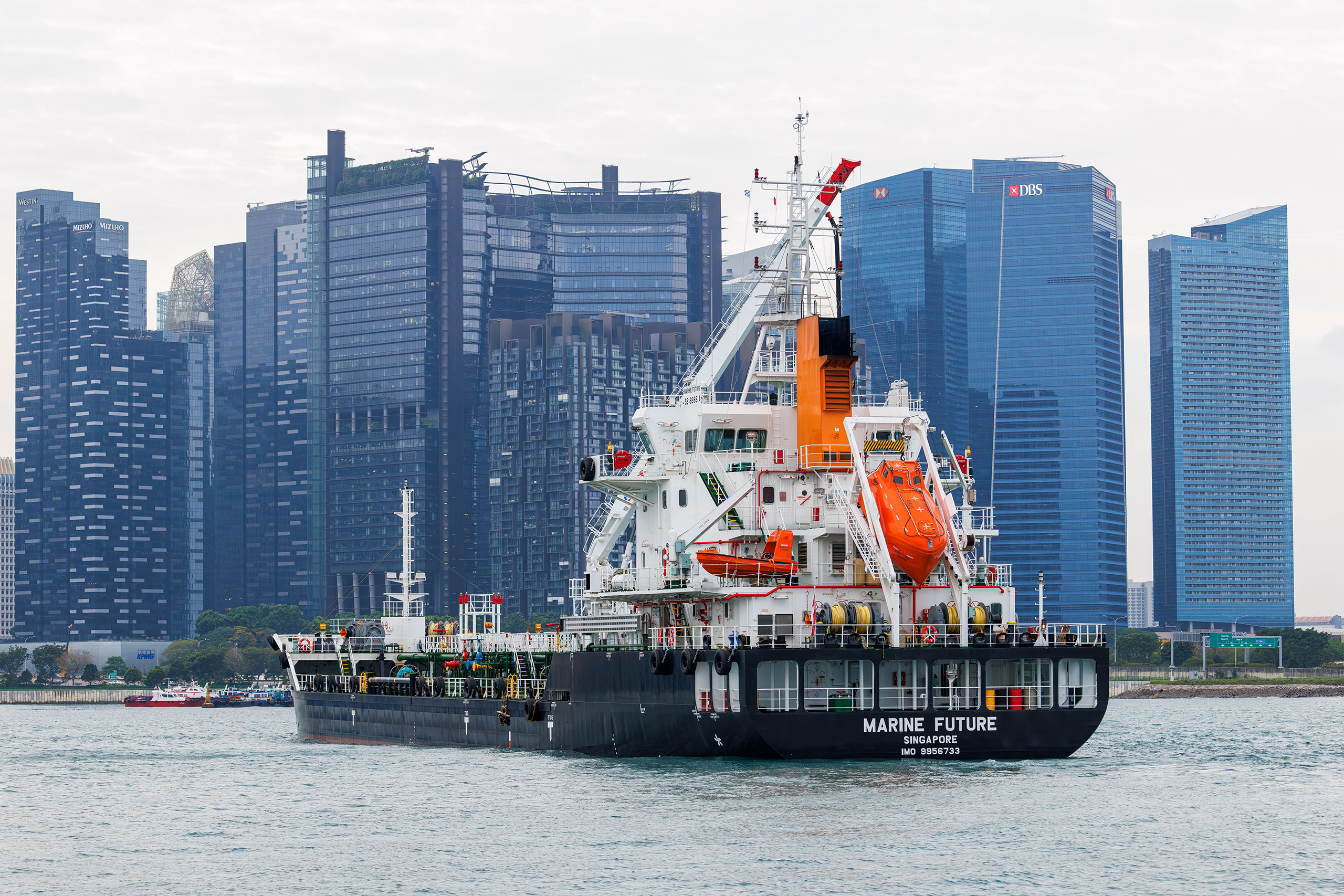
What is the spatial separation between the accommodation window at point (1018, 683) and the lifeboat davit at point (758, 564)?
19.4 feet

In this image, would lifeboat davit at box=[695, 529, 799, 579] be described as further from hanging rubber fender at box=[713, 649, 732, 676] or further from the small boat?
the small boat

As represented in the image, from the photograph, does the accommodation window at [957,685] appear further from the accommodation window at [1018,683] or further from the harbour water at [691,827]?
the harbour water at [691,827]

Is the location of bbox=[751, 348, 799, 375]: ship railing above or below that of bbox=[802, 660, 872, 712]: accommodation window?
above

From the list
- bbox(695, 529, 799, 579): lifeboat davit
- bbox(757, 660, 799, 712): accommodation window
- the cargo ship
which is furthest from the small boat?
bbox(757, 660, 799, 712): accommodation window

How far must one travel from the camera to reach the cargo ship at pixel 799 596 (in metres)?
43.7

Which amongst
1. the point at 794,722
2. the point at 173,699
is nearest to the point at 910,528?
the point at 794,722

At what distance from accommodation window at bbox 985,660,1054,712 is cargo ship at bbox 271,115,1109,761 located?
0.06 m

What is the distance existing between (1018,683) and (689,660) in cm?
846

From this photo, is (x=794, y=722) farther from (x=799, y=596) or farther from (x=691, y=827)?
(x=691, y=827)

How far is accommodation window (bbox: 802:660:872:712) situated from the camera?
43.6m

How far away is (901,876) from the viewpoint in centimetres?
3078

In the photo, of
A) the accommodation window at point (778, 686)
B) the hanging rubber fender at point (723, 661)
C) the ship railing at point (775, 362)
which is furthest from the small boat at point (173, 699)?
the accommodation window at point (778, 686)

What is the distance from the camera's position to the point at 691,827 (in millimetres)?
35594

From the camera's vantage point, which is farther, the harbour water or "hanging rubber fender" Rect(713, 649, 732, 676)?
"hanging rubber fender" Rect(713, 649, 732, 676)
